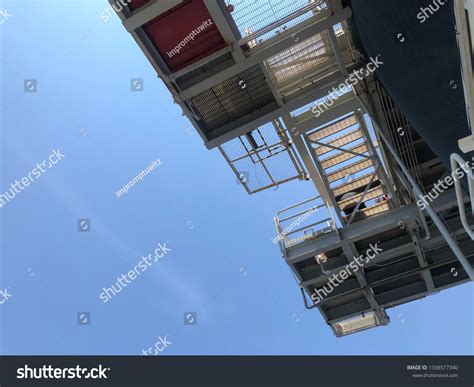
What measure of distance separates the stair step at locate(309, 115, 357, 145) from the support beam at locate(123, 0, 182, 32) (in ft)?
19.9

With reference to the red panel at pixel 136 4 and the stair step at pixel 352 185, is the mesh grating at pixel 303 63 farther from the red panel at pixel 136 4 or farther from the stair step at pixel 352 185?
the stair step at pixel 352 185

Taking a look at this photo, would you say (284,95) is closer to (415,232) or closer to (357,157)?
(357,157)

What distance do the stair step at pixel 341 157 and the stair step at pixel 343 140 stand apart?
1.04ft

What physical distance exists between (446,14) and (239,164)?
7.99 meters

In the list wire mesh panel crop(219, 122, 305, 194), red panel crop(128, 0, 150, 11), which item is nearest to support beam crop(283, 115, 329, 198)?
wire mesh panel crop(219, 122, 305, 194)

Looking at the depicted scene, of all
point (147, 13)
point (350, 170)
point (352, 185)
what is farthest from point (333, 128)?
point (147, 13)

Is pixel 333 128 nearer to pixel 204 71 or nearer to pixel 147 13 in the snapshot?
pixel 204 71

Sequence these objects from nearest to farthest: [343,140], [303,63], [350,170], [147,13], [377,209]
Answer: [147,13] < [303,63] < [343,140] < [350,170] < [377,209]

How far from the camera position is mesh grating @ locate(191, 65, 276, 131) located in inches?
398

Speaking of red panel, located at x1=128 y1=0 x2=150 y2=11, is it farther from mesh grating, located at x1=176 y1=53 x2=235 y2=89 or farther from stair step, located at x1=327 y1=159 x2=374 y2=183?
stair step, located at x1=327 y1=159 x2=374 y2=183

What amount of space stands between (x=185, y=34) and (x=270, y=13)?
2059 millimetres

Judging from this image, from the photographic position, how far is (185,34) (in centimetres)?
914
